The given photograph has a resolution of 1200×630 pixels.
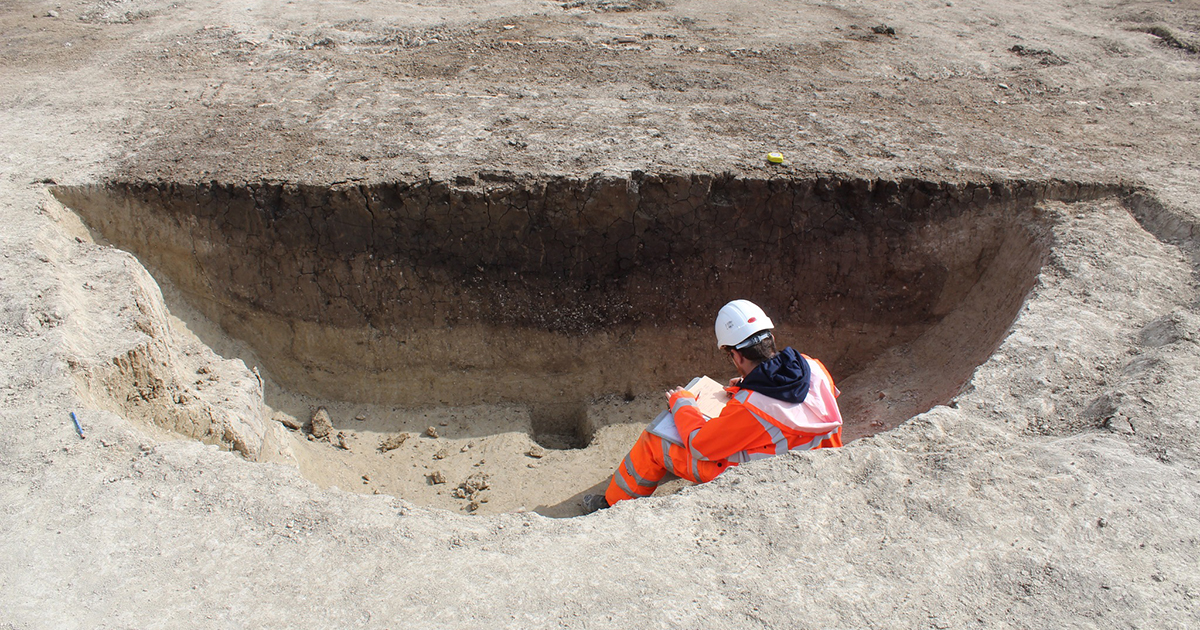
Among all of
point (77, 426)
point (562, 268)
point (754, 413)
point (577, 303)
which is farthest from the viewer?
point (577, 303)

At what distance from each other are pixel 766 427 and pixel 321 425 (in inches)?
111

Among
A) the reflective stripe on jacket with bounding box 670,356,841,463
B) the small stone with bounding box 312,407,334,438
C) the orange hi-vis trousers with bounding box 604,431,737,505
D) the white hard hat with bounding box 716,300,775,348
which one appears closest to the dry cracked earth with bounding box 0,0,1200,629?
the small stone with bounding box 312,407,334,438

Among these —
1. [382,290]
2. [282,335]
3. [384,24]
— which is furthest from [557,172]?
[384,24]

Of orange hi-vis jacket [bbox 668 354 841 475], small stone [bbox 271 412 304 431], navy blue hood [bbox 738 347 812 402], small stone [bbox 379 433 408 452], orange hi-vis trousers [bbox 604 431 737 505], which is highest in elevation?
navy blue hood [bbox 738 347 812 402]

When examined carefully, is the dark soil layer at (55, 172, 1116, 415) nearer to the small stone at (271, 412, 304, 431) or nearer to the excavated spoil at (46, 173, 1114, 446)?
the excavated spoil at (46, 173, 1114, 446)

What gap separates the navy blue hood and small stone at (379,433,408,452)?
2.41m

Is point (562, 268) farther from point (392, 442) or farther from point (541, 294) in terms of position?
point (392, 442)

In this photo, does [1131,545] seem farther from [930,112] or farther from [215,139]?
[215,139]

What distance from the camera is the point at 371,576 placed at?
227 centimetres

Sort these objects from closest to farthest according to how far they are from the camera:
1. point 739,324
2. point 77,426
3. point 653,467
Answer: point 77,426 < point 739,324 < point 653,467

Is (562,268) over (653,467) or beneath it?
over

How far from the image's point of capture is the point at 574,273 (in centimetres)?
463

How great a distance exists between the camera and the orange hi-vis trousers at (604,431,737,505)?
11.1ft

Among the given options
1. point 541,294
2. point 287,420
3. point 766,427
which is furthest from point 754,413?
point 287,420
